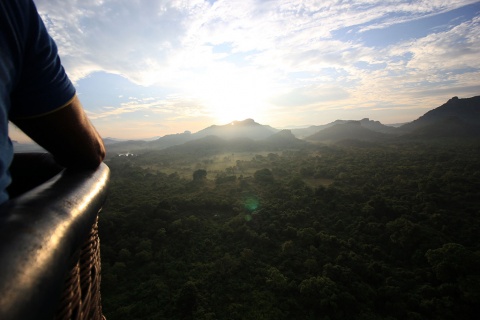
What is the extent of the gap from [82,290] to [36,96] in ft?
2.50

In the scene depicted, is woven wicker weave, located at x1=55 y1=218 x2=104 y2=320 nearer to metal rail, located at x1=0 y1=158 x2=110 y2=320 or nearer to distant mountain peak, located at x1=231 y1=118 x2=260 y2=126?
metal rail, located at x1=0 y1=158 x2=110 y2=320

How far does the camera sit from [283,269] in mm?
16219

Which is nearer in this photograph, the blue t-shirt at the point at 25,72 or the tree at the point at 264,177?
the blue t-shirt at the point at 25,72

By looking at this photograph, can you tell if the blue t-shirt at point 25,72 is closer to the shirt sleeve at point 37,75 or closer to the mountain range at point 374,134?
the shirt sleeve at point 37,75

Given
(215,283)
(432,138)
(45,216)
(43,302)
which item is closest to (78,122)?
(45,216)

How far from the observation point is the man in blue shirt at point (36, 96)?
0.79 meters

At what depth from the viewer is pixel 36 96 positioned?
38.1 inches

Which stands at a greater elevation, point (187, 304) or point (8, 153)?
point (8, 153)

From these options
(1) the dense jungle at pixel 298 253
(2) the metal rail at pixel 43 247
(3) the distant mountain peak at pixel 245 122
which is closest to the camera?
(2) the metal rail at pixel 43 247

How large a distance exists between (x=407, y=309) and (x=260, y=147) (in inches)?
3042

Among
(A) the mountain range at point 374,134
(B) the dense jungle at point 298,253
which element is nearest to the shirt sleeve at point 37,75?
(B) the dense jungle at point 298,253

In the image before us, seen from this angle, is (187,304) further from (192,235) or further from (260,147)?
(260,147)

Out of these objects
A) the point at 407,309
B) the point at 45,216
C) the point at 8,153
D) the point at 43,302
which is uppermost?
the point at 8,153

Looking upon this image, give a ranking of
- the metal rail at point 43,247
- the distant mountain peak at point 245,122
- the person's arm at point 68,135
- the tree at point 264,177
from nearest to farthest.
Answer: the metal rail at point 43,247, the person's arm at point 68,135, the tree at point 264,177, the distant mountain peak at point 245,122
